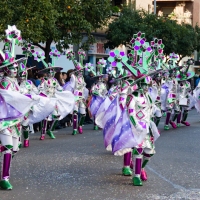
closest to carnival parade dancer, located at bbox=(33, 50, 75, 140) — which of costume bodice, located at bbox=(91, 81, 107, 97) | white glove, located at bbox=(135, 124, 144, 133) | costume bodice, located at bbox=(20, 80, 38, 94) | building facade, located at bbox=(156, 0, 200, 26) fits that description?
costume bodice, located at bbox=(20, 80, 38, 94)

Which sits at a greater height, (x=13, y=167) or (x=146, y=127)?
(x=146, y=127)

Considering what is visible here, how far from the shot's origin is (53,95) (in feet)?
50.6

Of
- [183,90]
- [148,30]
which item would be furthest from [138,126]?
[148,30]

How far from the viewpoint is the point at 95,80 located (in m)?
18.5

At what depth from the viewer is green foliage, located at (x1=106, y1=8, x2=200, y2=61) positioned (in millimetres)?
33156

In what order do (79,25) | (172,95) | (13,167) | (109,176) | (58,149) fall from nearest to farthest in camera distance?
(109,176) < (13,167) < (58,149) < (172,95) < (79,25)

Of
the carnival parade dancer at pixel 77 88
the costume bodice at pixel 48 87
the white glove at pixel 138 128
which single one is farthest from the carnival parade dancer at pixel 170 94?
the white glove at pixel 138 128

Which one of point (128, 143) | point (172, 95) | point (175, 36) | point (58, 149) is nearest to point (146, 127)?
point (128, 143)

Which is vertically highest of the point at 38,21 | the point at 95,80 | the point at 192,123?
the point at 38,21

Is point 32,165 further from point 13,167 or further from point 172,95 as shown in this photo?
point 172,95

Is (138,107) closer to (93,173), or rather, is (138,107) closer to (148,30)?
(93,173)

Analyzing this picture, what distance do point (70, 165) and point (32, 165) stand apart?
0.66m

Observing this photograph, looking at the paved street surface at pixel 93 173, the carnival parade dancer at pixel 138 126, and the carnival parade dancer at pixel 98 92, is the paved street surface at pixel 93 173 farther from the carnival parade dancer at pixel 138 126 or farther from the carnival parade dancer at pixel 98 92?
the carnival parade dancer at pixel 98 92

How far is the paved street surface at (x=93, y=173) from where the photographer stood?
8.57 metres
